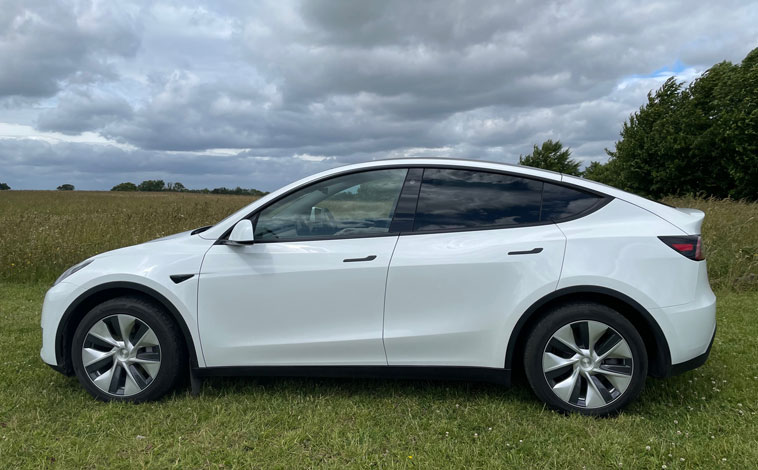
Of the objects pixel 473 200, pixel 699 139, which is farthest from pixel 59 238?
pixel 699 139

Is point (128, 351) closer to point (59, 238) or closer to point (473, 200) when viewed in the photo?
point (473, 200)

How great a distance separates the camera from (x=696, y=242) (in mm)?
3025

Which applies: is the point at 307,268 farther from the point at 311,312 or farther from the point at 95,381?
the point at 95,381

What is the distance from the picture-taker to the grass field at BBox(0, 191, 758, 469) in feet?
8.90

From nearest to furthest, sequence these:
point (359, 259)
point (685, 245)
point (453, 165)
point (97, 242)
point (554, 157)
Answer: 1. point (685, 245)
2. point (359, 259)
3. point (453, 165)
4. point (97, 242)
5. point (554, 157)

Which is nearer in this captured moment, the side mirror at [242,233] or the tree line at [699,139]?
the side mirror at [242,233]

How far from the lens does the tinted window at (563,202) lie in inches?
126

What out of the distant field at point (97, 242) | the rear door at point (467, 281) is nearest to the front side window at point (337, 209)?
the rear door at point (467, 281)

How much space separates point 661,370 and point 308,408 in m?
2.30

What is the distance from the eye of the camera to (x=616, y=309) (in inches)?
124

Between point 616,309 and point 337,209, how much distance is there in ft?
6.44

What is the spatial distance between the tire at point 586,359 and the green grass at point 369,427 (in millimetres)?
128

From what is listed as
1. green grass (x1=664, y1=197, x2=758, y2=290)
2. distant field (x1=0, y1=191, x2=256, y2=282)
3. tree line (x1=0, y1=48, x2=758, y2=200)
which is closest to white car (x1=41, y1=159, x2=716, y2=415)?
distant field (x1=0, y1=191, x2=256, y2=282)

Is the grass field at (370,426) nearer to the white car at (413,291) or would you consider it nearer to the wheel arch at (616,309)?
the white car at (413,291)
